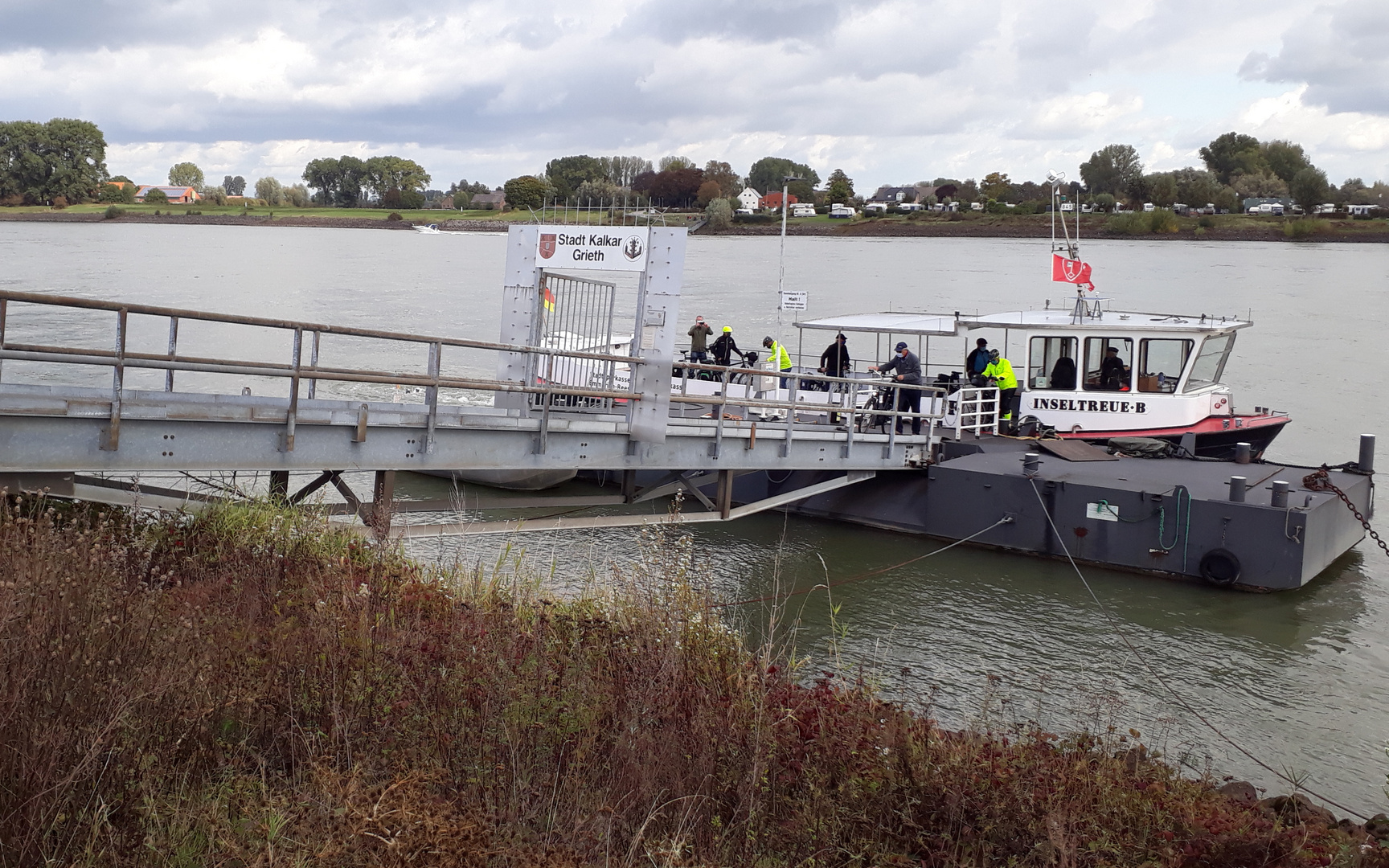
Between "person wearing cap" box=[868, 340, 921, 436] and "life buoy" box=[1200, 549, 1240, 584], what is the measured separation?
442 centimetres

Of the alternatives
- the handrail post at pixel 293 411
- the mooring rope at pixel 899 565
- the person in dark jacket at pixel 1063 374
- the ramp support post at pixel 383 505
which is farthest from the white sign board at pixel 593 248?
the person in dark jacket at pixel 1063 374

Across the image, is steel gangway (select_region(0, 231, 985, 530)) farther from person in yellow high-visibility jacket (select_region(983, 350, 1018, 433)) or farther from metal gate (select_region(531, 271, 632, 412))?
person in yellow high-visibility jacket (select_region(983, 350, 1018, 433))

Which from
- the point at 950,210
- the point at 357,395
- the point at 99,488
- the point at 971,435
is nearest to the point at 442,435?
the point at 99,488

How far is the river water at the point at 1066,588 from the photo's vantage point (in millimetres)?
10812

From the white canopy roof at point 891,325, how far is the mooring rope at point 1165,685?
4.19 meters

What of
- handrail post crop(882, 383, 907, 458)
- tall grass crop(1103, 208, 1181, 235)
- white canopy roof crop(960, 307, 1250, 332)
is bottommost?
handrail post crop(882, 383, 907, 458)

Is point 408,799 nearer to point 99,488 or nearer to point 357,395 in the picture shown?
point 99,488

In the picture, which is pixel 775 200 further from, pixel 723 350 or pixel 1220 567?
pixel 1220 567

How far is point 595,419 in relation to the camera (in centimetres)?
1188

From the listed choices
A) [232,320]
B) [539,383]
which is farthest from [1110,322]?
[232,320]

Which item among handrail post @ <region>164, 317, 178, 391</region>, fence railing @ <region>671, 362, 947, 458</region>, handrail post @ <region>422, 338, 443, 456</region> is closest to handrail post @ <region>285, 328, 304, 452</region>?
handrail post @ <region>164, 317, 178, 391</region>

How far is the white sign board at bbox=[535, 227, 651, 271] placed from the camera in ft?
36.3

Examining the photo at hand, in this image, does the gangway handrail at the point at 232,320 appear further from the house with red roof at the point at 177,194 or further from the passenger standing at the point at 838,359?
the house with red roof at the point at 177,194

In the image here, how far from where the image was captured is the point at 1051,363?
1906 centimetres
